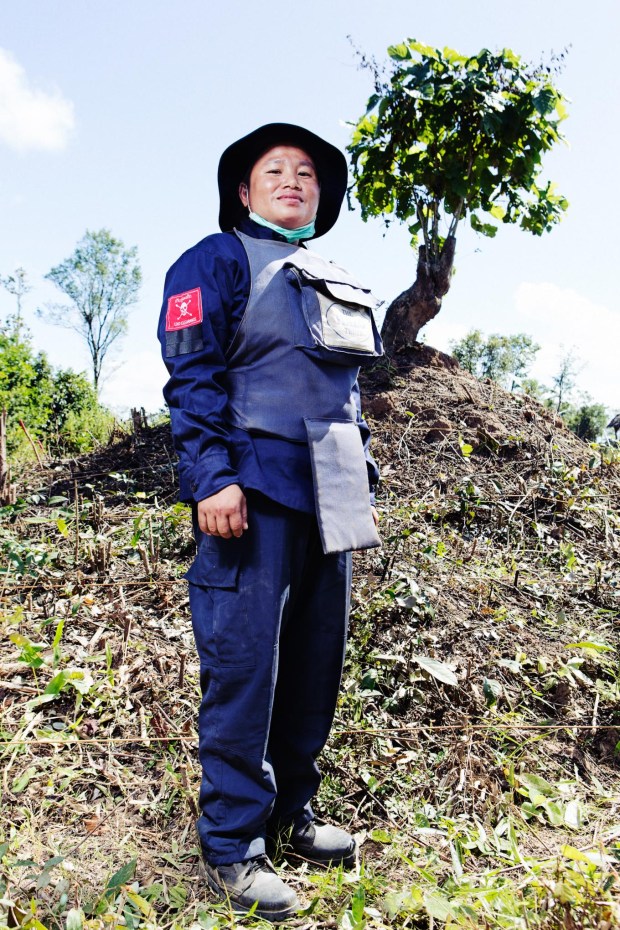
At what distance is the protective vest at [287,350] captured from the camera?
181cm

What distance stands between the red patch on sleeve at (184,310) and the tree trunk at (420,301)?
4366 mm

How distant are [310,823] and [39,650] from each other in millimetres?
1260

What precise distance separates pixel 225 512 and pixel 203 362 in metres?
0.40

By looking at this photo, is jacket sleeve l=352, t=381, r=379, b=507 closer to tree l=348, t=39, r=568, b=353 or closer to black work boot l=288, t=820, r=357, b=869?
black work boot l=288, t=820, r=357, b=869

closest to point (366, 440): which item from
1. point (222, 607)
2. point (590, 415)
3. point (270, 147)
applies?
point (222, 607)

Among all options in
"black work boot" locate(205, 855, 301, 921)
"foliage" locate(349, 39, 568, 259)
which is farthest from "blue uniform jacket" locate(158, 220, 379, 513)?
"foliage" locate(349, 39, 568, 259)

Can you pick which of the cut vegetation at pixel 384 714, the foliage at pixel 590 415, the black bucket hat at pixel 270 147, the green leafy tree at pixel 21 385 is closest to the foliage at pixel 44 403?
the green leafy tree at pixel 21 385

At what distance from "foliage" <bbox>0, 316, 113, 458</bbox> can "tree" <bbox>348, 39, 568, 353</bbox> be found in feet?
9.50

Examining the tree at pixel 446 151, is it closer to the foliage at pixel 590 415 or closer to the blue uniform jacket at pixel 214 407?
the blue uniform jacket at pixel 214 407

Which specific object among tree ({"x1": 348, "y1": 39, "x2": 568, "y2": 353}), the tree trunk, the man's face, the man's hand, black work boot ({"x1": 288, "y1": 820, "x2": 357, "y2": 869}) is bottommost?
black work boot ({"x1": 288, "y1": 820, "x2": 357, "y2": 869})

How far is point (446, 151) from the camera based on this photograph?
5559 millimetres

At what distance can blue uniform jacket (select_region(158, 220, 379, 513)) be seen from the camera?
5.66 ft

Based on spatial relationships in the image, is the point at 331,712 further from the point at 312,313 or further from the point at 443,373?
the point at 443,373

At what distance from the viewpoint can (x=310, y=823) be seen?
203 centimetres
